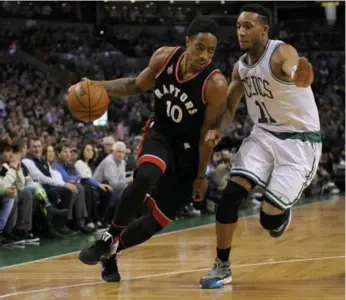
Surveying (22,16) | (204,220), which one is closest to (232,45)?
(22,16)

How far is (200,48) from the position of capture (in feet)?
16.3

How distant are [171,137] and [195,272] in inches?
45.5

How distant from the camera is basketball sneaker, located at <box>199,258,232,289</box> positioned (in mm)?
5020

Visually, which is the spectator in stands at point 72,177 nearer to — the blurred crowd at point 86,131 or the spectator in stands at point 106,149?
the blurred crowd at point 86,131

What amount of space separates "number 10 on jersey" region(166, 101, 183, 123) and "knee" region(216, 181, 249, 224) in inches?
20.5

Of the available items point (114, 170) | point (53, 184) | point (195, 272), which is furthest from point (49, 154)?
point (195, 272)

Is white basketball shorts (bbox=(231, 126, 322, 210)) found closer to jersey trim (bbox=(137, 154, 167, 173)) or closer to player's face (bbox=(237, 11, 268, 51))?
jersey trim (bbox=(137, 154, 167, 173))

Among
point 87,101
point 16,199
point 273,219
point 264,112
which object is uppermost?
point 87,101

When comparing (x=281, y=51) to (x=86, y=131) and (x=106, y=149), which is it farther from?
(x=86, y=131)

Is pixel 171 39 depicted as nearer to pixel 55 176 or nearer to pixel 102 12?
pixel 102 12

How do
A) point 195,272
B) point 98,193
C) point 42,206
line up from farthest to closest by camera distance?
point 98,193, point 42,206, point 195,272

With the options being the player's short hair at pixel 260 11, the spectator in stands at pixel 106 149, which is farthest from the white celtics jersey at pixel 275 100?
the spectator in stands at pixel 106 149

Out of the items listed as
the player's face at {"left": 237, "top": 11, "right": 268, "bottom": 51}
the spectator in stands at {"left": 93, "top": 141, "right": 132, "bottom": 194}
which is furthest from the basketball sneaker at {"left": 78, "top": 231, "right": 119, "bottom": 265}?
the spectator in stands at {"left": 93, "top": 141, "right": 132, "bottom": 194}

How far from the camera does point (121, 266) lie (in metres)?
6.18
